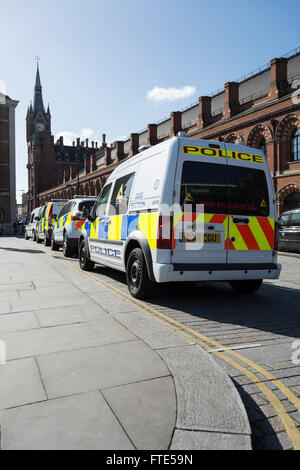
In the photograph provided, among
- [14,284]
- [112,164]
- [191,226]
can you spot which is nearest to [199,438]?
[191,226]

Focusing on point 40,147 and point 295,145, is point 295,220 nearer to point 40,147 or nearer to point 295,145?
point 295,145

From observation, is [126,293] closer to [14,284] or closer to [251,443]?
[14,284]

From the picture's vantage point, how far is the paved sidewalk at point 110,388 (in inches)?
78.3

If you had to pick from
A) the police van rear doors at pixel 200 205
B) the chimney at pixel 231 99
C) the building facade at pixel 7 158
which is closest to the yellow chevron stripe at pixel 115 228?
the police van rear doors at pixel 200 205

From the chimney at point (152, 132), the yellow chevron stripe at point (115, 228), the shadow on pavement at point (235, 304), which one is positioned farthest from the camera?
the chimney at point (152, 132)

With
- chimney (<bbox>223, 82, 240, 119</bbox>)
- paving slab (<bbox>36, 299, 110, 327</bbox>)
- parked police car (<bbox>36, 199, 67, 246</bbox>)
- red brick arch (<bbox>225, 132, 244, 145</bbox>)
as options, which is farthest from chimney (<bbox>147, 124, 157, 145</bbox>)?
paving slab (<bbox>36, 299, 110, 327</bbox>)

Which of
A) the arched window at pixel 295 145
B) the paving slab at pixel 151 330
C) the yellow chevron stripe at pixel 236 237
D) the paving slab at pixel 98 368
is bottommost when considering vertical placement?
the paving slab at pixel 98 368

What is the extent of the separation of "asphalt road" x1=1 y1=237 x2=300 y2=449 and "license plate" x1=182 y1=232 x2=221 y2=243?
1.00 metres

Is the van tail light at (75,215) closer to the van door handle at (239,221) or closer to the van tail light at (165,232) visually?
the van tail light at (165,232)

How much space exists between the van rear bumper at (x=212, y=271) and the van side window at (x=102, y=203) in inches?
118

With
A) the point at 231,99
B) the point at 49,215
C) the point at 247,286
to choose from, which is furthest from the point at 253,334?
the point at 231,99

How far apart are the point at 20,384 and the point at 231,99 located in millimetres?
31882

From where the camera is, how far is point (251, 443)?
197 cm
